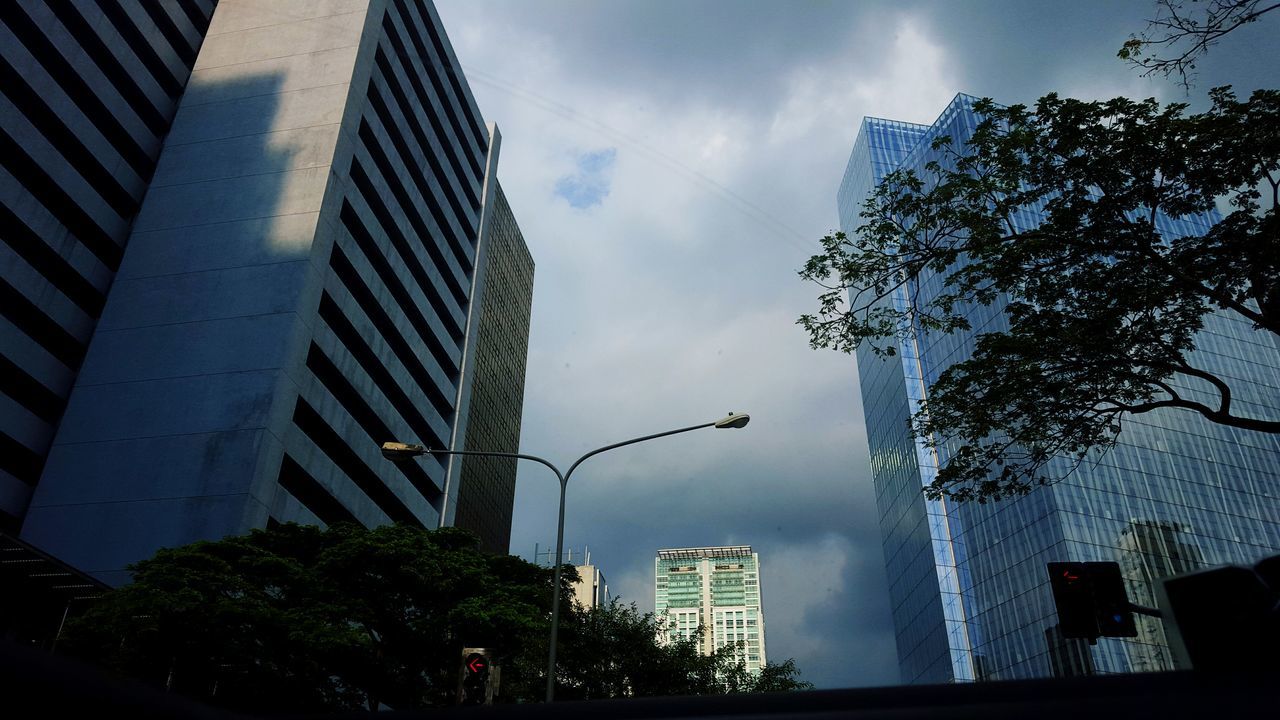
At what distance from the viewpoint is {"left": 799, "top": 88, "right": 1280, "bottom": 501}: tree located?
42.1 feet

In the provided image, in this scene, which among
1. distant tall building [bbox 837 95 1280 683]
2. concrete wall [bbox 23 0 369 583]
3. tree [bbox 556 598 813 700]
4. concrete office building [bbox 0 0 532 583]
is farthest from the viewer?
distant tall building [bbox 837 95 1280 683]

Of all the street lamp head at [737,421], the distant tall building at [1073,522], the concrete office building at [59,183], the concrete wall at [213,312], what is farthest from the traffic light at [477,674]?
the distant tall building at [1073,522]

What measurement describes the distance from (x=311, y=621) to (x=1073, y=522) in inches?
2786

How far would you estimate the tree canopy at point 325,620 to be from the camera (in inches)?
871

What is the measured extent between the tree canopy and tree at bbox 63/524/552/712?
0.04 metres

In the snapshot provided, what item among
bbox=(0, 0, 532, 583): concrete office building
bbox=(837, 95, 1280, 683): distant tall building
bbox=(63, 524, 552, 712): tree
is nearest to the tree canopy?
bbox=(63, 524, 552, 712): tree

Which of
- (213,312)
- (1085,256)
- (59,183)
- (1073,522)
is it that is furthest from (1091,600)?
(1073,522)

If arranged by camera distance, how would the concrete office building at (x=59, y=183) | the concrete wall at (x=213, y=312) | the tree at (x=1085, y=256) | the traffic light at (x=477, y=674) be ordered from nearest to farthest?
1. the tree at (x=1085, y=256)
2. the traffic light at (x=477, y=674)
3. the concrete wall at (x=213, y=312)
4. the concrete office building at (x=59, y=183)

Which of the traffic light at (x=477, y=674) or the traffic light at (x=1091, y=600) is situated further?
the traffic light at (x=477, y=674)

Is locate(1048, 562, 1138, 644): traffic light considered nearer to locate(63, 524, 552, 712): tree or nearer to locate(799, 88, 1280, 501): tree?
locate(799, 88, 1280, 501): tree

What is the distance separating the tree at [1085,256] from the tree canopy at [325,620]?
1506 centimetres

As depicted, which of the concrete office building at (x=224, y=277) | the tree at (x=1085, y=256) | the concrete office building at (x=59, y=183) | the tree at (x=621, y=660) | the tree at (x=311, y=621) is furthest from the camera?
the concrete office building at (x=59, y=183)

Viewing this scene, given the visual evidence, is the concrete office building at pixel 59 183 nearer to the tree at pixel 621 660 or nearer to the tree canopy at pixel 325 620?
the tree canopy at pixel 325 620

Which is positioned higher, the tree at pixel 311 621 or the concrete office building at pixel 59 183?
the concrete office building at pixel 59 183
